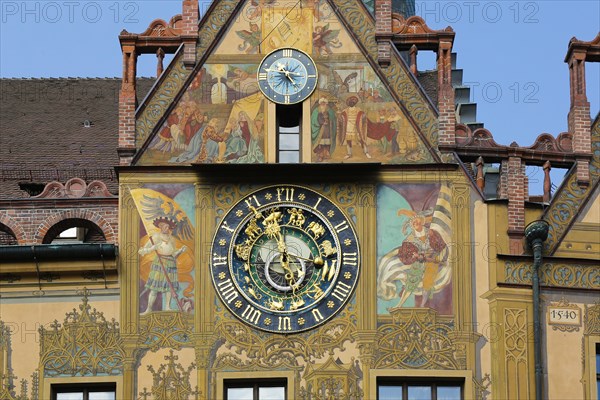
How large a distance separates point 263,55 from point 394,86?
1.99 metres

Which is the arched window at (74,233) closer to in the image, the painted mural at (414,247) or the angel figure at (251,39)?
the angel figure at (251,39)

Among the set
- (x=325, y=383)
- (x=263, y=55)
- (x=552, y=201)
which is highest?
(x=263, y=55)

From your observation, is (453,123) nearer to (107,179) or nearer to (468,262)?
(468,262)

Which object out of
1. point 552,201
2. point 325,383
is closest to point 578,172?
point 552,201

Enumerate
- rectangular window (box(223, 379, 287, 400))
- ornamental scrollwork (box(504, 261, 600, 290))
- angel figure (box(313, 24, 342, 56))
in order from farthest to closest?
angel figure (box(313, 24, 342, 56)) → ornamental scrollwork (box(504, 261, 600, 290)) → rectangular window (box(223, 379, 287, 400))

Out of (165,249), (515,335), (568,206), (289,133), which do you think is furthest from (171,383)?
(568,206)

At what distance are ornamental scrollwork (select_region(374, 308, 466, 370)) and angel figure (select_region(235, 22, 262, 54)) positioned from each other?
4.60 metres

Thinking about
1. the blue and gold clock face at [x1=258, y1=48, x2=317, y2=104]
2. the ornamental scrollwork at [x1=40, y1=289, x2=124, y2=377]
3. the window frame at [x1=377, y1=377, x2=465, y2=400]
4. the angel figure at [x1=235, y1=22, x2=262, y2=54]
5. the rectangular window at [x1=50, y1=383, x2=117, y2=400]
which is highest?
the angel figure at [x1=235, y1=22, x2=262, y2=54]

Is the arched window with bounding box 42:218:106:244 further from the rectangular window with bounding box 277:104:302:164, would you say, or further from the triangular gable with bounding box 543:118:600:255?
the triangular gable with bounding box 543:118:600:255

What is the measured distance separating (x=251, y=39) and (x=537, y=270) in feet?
18.1

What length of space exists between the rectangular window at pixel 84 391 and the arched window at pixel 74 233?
2.44 metres

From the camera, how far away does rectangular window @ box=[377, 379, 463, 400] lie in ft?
104

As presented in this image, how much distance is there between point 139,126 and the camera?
109 ft

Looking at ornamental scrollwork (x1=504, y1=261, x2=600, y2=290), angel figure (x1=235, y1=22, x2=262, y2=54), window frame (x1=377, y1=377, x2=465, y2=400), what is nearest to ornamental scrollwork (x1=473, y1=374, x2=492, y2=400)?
window frame (x1=377, y1=377, x2=465, y2=400)
